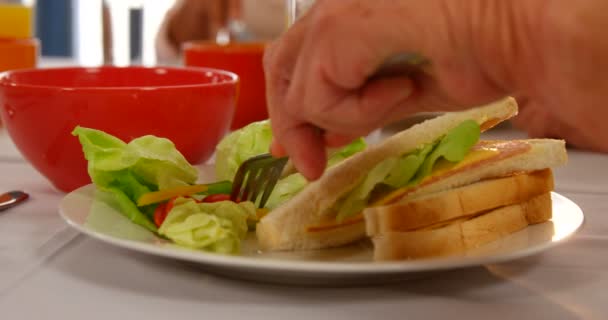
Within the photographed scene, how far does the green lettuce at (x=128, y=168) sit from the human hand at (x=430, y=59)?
0.22m

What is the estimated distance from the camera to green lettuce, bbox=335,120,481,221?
87cm

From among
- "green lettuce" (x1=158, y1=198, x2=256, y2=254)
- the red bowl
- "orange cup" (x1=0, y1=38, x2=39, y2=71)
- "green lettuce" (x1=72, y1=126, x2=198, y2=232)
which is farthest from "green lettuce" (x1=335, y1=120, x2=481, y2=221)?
"orange cup" (x1=0, y1=38, x2=39, y2=71)

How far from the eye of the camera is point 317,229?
84cm

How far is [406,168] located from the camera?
2.87ft

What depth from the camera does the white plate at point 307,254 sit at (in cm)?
70

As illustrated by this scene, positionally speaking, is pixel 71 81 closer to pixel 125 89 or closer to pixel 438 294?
pixel 125 89

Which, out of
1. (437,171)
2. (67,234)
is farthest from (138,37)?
(437,171)

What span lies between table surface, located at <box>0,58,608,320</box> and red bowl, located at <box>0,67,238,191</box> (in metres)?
0.20

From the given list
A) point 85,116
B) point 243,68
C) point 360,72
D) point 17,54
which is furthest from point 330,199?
point 17,54

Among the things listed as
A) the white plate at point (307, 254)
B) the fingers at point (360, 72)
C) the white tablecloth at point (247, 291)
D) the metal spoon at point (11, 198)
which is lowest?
the metal spoon at point (11, 198)

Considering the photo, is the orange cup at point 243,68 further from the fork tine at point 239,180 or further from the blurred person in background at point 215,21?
the blurred person in background at point 215,21

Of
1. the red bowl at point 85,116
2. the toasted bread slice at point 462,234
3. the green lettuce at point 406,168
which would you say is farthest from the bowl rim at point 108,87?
the toasted bread slice at point 462,234

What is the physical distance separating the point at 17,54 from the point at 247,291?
1.09 m

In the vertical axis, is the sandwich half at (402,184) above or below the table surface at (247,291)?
above
